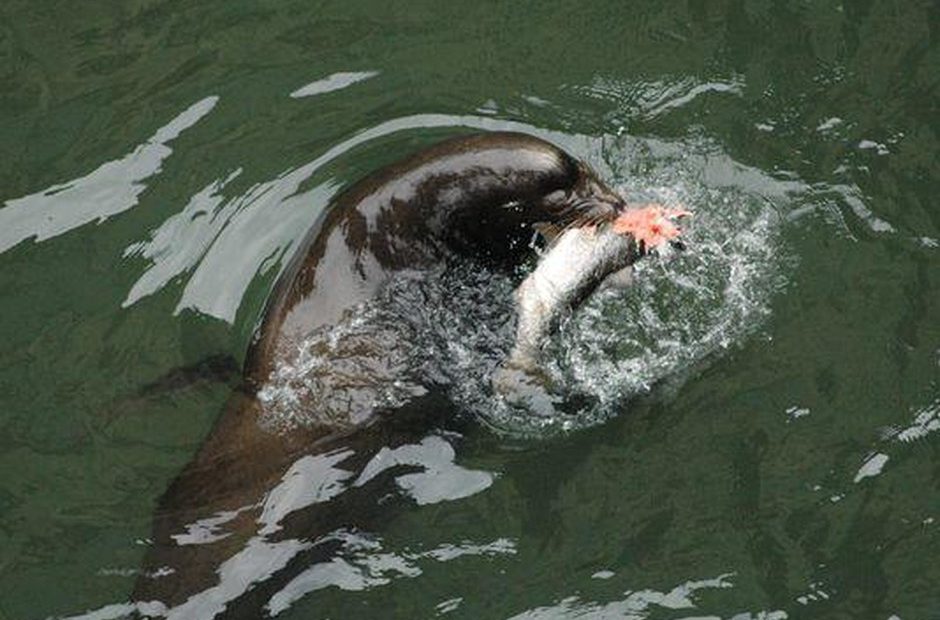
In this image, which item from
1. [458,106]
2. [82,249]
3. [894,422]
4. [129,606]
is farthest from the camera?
[458,106]

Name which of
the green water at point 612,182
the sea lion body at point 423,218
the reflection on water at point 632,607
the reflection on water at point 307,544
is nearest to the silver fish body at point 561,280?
the sea lion body at point 423,218

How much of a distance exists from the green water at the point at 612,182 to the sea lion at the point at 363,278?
0.24 m

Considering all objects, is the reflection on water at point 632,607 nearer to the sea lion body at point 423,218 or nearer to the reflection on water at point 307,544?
the reflection on water at point 307,544

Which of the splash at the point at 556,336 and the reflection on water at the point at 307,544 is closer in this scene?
the reflection on water at the point at 307,544

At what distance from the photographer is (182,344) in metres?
7.05

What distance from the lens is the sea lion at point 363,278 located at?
6.23m

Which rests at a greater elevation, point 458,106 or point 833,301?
point 458,106

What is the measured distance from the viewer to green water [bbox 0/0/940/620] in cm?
629

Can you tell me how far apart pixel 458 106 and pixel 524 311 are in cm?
157

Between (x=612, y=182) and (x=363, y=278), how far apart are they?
1.55 metres

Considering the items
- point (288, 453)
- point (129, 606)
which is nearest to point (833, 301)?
point (288, 453)

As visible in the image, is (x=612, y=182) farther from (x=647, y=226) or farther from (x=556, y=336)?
(x=556, y=336)

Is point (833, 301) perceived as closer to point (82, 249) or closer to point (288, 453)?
point (288, 453)

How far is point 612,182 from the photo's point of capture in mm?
7559
